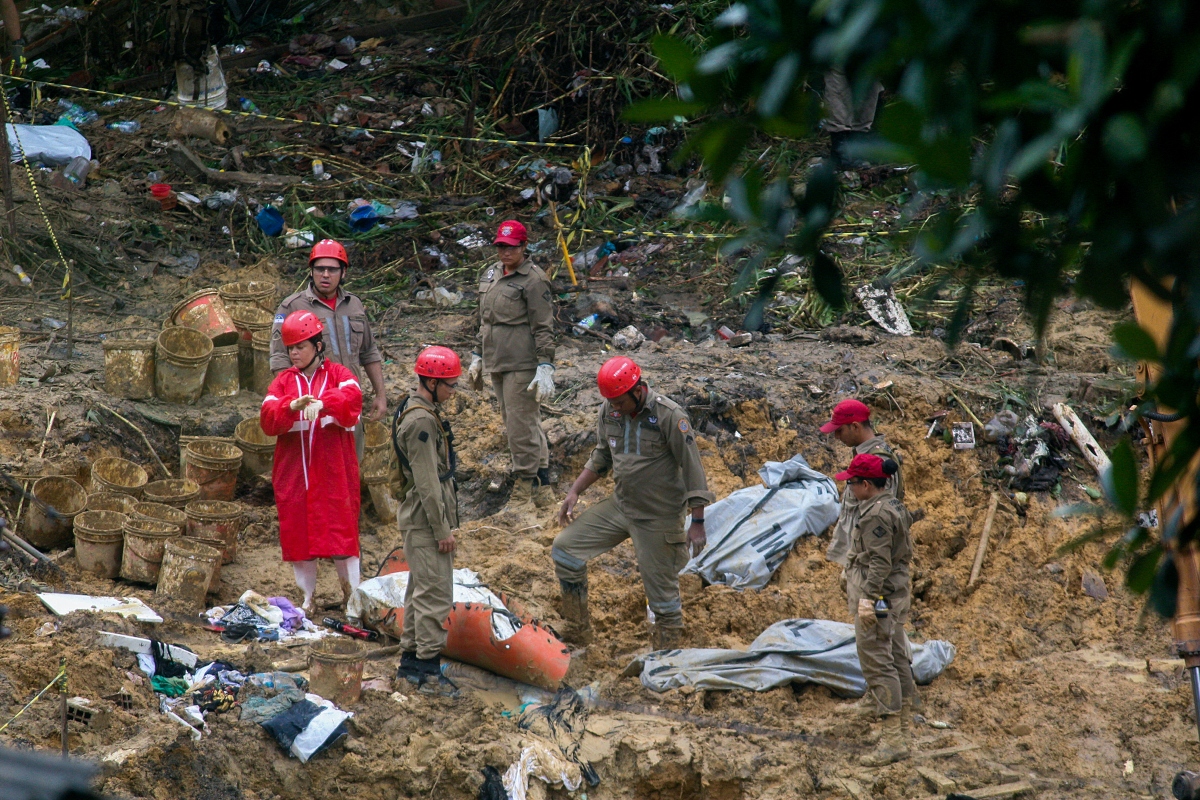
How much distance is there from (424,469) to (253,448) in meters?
2.50

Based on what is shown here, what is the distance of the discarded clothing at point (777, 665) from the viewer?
645 cm

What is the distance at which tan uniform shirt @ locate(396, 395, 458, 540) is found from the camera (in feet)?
19.1

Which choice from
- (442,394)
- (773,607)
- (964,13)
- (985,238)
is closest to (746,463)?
(773,607)

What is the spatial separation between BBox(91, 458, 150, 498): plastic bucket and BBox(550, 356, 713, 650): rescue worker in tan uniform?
2.78 meters

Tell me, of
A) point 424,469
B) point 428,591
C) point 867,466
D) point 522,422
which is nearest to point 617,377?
point 424,469

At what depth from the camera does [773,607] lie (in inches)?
293

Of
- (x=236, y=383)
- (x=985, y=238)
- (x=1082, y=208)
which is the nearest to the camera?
(x=1082, y=208)

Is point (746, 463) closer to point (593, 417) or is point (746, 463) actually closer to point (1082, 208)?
point (593, 417)

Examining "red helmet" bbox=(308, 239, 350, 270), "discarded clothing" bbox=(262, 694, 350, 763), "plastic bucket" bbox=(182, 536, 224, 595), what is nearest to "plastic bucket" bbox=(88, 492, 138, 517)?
"plastic bucket" bbox=(182, 536, 224, 595)

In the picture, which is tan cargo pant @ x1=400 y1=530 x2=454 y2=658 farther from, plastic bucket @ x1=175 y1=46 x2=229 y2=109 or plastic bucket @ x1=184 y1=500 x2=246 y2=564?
plastic bucket @ x1=175 y1=46 x2=229 y2=109

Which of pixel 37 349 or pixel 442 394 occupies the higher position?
pixel 442 394

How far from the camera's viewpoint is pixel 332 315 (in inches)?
279

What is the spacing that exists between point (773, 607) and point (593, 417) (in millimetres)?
2263

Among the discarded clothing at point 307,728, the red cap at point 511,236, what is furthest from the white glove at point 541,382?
the discarded clothing at point 307,728
